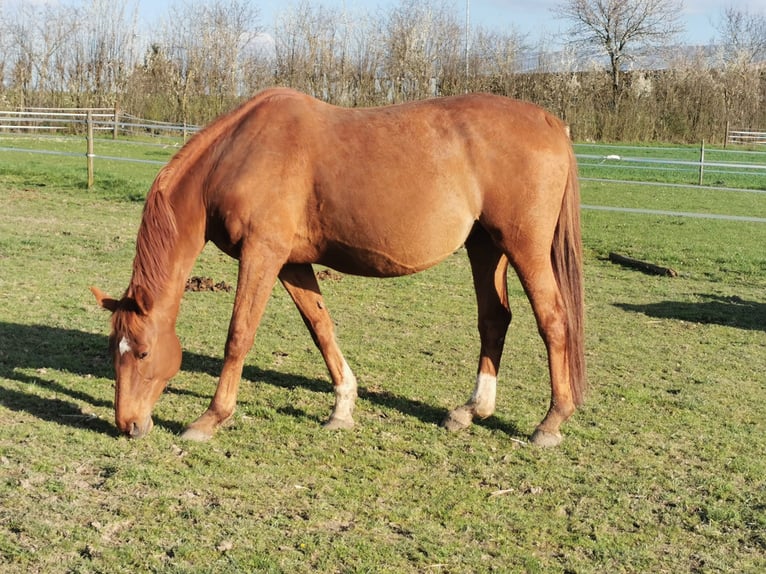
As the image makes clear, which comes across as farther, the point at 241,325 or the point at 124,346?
the point at 241,325

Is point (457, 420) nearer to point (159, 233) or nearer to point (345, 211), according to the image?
point (345, 211)

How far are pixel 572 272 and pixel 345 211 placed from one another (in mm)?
1438

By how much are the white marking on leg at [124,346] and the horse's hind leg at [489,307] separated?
6.92 feet

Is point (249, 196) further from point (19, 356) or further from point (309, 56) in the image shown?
point (309, 56)

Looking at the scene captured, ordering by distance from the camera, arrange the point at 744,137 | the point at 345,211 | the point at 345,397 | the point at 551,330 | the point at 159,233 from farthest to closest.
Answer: the point at 744,137, the point at 345,397, the point at 551,330, the point at 345,211, the point at 159,233

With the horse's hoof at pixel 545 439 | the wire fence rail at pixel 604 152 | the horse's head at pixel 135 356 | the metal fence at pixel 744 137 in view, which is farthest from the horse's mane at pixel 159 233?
the metal fence at pixel 744 137

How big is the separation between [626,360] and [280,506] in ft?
12.7

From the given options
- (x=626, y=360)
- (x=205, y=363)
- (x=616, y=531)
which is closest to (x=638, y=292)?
(x=626, y=360)

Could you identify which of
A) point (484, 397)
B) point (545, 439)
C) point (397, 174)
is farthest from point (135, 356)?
point (545, 439)

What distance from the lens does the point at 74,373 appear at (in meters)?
5.74

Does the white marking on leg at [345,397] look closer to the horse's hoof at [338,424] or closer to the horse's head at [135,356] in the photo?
the horse's hoof at [338,424]

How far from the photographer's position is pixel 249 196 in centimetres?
455

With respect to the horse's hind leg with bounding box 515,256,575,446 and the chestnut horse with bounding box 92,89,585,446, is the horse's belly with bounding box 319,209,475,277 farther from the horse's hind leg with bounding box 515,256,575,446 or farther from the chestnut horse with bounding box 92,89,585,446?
the horse's hind leg with bounding box 515,256,575,446

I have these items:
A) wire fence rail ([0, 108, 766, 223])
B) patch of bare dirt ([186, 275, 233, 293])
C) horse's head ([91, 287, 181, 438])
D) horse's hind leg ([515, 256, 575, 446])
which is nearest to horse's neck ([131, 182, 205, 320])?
horse's head ([91, 287, 181, 438])
